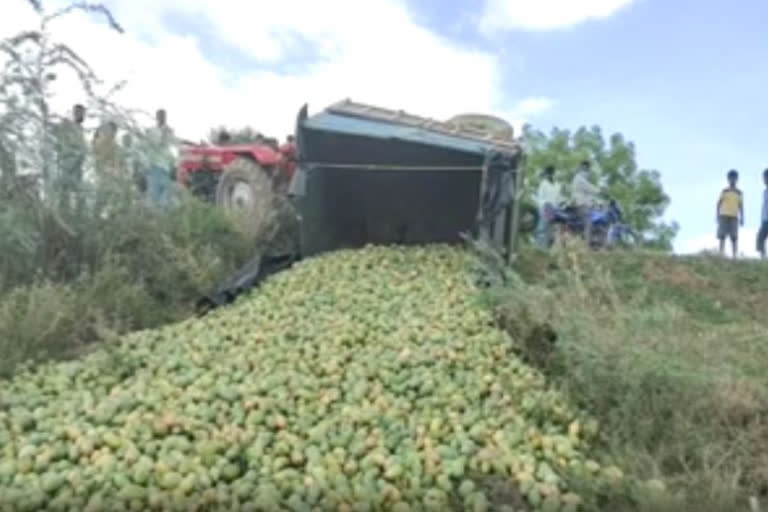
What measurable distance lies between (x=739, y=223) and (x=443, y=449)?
10.1m

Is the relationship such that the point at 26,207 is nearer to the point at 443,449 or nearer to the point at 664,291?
the point at 443,449

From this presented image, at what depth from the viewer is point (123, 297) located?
22.4 feet

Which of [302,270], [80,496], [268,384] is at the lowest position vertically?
[80,496]

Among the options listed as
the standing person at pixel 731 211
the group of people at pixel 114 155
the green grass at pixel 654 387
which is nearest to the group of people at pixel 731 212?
the standing person at pixel 731 211

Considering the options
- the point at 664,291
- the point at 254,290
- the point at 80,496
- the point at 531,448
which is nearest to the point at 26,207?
the point at 254,290

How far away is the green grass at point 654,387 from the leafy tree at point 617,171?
2183 centimetres

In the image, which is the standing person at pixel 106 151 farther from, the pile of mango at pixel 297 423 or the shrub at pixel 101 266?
the pile of mango at pixel 297 423

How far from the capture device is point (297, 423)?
441cm

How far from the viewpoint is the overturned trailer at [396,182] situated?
8.24 metres

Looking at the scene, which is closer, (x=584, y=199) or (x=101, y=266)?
(x=101, y=266)

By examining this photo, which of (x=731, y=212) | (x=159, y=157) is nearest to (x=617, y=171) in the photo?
(x=731, y=212)

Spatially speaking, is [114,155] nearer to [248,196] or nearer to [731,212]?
[248,196]

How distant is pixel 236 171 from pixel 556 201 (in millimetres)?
4134

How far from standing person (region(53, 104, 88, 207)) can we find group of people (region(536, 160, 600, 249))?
20.3 ft
